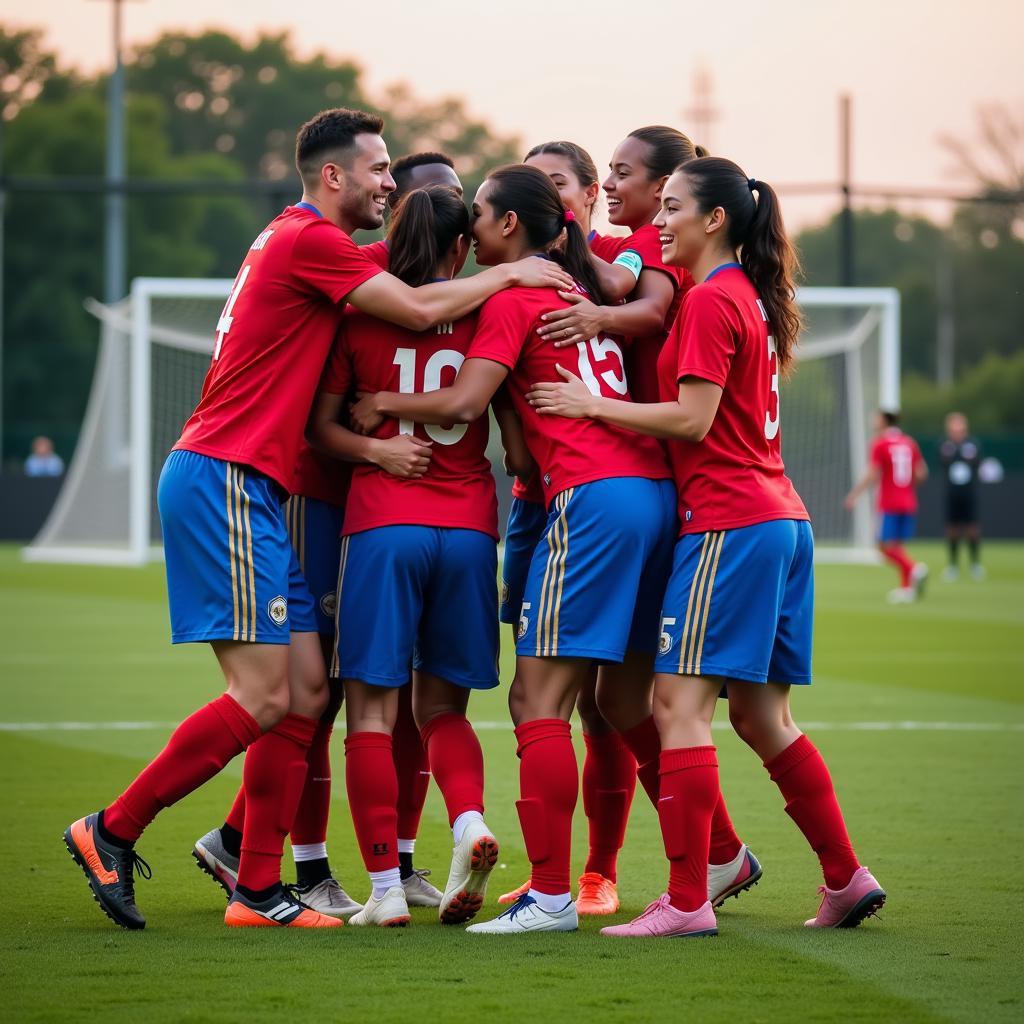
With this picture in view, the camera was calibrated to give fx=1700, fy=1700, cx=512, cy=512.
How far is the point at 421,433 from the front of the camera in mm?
4941

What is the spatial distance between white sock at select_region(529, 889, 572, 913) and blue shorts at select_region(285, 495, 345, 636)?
1007 millimetres

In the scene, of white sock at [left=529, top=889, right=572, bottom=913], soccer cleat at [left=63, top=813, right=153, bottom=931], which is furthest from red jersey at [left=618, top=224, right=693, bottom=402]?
soccer cleat at [left=63, top=813, right=153, bottom=931]

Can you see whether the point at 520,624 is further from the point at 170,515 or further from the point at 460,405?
the point at 170,515

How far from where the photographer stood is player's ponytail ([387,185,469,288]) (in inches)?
196

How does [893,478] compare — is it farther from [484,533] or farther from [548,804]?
[548,804]

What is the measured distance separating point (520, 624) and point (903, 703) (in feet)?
19.5

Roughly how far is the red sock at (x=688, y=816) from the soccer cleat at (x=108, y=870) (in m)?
Answer: 1.49

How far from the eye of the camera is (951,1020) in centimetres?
382

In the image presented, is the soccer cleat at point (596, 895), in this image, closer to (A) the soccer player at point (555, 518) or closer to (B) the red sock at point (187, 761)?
(A) the soccer player at point (555, 518)

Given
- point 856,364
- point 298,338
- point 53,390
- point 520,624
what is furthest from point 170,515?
point 53,390

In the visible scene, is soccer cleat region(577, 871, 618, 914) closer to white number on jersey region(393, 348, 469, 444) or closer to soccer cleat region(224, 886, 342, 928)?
soccer cleat region(224, 886, 342, 928)

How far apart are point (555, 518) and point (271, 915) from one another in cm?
139

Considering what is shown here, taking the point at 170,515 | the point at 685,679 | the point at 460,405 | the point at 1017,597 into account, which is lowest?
the point at 1017,597

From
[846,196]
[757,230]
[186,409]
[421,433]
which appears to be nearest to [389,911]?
[421,433]
